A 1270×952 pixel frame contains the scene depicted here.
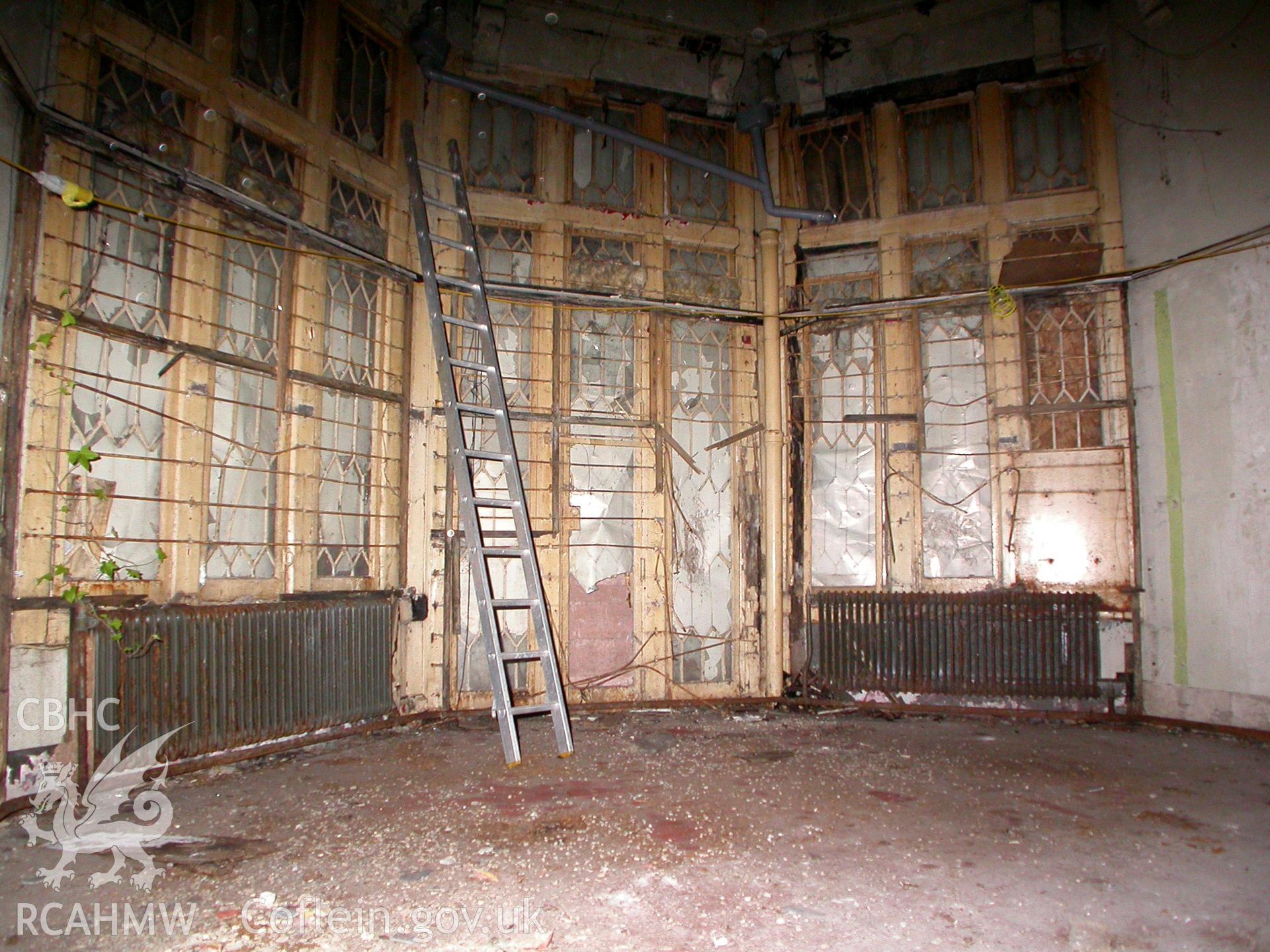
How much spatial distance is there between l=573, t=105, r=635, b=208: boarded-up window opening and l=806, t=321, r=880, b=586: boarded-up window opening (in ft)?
6.09

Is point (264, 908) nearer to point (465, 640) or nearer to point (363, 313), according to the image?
point (465, 640)

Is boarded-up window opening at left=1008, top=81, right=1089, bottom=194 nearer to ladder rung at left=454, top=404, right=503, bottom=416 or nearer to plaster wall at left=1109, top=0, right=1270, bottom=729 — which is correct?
plaster wall at left=1109, top=0, right=1270, bottom=729

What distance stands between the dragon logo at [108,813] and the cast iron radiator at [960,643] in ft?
13.2

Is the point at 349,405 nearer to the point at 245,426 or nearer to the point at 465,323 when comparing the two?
the point at 245,426

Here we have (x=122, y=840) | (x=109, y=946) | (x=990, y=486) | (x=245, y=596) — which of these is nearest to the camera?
(x=109, y=946)

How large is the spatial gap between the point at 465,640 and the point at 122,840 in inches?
91.5

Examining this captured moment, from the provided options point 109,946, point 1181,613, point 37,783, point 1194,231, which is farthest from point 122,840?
point 1194,231

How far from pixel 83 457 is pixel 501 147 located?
3.37 m

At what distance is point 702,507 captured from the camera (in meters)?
5.53

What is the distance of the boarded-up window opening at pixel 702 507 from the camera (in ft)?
17.8

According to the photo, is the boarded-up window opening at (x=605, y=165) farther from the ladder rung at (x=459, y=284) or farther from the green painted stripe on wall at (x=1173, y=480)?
the green painted stripe on wall at (x=1173, y=480)

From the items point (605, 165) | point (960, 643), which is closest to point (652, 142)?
point (605, 165)

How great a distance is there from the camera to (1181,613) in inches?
192

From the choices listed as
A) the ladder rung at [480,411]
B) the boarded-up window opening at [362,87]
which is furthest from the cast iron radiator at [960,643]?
the boarded-up window opening at [362,87]
